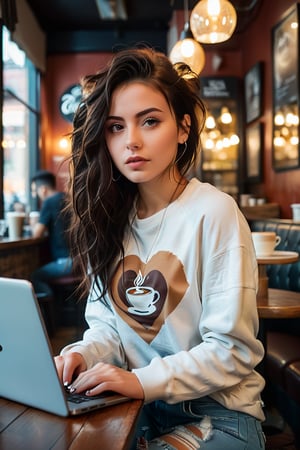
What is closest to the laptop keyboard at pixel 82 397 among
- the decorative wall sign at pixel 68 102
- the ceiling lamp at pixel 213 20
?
the ceiling lamp at pixel 213 20

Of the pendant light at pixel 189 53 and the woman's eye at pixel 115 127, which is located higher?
the pendant light at pixel 189 53

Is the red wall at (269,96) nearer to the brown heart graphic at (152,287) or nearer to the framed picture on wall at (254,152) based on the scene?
the framed picture on wall at (254,152)

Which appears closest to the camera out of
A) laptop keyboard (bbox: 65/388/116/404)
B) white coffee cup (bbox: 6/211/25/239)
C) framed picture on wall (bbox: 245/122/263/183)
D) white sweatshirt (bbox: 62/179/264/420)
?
laptop keyboard (bbox: 65/388/116/404)

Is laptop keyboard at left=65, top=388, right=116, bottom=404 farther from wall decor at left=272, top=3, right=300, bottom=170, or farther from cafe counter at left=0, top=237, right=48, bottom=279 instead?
wall decor at left=272, top=3, right=300, bottom=170

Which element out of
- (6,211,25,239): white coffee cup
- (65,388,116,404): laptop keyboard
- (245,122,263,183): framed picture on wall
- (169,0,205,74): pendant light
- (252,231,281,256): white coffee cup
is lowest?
(65,388,116,404): laptop keyboard

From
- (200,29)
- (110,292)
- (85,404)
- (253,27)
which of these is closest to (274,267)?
(200,29)

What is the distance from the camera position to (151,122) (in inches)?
42.3

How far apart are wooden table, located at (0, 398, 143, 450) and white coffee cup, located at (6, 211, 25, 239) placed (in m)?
3.57

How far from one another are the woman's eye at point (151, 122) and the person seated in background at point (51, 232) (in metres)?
3.48

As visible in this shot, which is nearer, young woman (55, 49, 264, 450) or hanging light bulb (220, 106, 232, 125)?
young woman (55, 49, 264, 450)

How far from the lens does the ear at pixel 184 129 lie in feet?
3.92

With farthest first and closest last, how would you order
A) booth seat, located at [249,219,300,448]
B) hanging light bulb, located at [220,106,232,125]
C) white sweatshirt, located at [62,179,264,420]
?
1. hanging light bulb, located at [220,106,232,125]
2. booth seat, located at [249,219,300,448]
3. white sweatshirt, located at [62,179,264,420]

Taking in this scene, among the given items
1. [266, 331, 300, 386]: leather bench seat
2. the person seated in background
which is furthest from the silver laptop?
the person seated in background

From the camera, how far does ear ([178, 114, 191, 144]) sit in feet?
3.92
